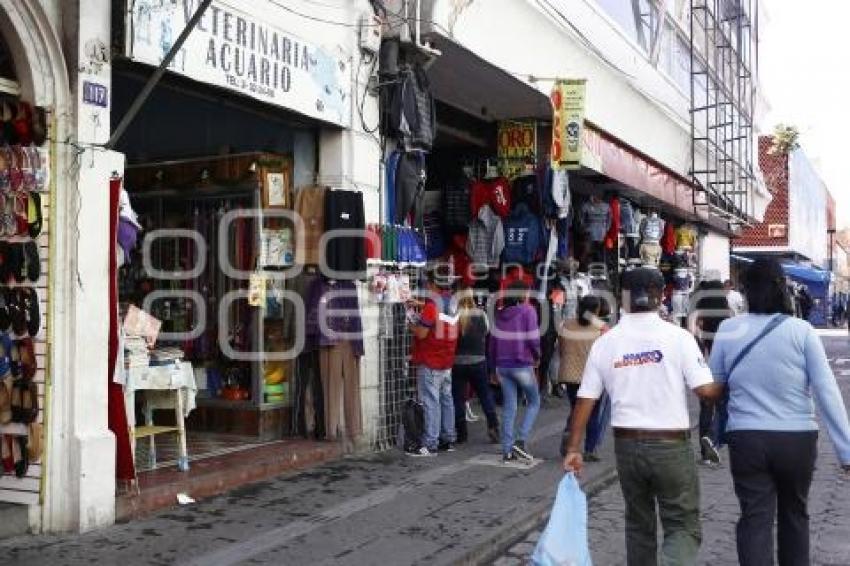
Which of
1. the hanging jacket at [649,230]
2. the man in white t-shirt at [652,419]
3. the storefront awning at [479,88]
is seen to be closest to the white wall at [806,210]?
the hanging jacket at [649,230]

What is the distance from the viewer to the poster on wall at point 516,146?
12.0 m

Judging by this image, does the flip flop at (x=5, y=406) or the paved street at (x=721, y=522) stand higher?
the flip flop at (x=5, y=406)

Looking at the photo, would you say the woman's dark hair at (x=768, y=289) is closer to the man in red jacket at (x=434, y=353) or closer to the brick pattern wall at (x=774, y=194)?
the man in red jacket at (x=434, y=353)

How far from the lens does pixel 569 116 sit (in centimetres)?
1101

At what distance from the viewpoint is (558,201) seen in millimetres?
11617

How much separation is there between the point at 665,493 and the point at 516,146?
8487 millimetres

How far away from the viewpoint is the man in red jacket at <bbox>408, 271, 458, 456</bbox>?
869 cm

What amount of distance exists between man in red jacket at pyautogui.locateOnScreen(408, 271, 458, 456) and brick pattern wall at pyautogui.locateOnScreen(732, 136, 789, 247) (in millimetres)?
29145

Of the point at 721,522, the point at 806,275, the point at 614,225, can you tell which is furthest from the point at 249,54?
the point at 806,275

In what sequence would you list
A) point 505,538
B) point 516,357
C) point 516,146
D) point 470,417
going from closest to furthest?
point 505,538 < point 516,357 < point 470,417 < point 516,146

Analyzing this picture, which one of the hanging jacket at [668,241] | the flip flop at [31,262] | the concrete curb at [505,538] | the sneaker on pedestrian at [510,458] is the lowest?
the concrete curb at [505,538]

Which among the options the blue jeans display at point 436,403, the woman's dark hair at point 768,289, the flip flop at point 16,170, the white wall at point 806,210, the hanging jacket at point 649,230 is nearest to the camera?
the woman's dark hair at point 768,289

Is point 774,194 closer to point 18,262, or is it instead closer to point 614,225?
point 614,225

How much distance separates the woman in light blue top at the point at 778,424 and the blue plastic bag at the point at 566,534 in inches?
31.5
